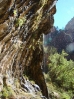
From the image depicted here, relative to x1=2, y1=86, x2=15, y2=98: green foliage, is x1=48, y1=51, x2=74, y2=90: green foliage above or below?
above

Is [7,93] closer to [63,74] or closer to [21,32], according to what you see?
[21,32]

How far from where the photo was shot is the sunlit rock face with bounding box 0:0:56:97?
→ 24.8 ft

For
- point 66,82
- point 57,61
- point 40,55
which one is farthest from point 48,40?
point 40,55

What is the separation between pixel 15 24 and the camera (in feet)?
28.6

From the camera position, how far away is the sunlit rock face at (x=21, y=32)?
755cm

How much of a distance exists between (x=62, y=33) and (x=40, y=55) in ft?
132

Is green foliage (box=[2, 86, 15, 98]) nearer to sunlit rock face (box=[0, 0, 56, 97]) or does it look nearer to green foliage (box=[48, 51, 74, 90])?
sunlit rock face (box=[0, 0, 56, 97])

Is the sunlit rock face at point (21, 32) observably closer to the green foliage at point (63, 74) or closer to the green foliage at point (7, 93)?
the green foliage at point (7, 93)

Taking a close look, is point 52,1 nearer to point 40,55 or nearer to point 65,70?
point 40,55

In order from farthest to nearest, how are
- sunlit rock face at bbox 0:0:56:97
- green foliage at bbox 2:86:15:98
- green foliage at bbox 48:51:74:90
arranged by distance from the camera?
green foliage at bbox 48:51:74:90 → green foliage at bbox 2:86:15:98 → sunlit rock face at bbox 0:0:56:97

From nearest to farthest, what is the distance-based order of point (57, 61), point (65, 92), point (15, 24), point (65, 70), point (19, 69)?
point (15, 24) < point (19, 69) < point (65, 92) < point (65, 70) < point (57, 61)

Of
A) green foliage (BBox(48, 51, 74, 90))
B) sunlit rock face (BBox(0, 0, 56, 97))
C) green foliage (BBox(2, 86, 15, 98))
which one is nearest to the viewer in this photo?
sunlit rock face (BBox(0, 0, 56, 97))

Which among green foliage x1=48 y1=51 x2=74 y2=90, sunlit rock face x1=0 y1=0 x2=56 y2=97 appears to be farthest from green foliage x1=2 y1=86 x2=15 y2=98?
green foliage x1=48 y1=51 x2=74 y2=90

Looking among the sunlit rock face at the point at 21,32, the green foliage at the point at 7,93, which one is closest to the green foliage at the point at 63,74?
the sunlit rock face at the point at 21,32
